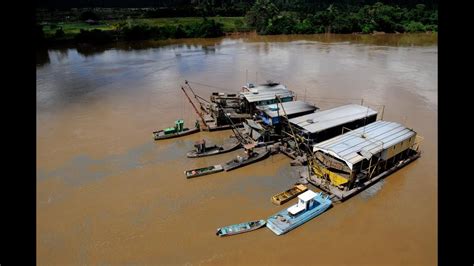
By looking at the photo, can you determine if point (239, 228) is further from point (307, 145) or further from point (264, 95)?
point (264, 95)

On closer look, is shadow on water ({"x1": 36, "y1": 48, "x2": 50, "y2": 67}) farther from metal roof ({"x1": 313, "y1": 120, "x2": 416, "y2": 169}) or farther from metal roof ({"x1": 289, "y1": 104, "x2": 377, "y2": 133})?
metal roof ({"x1": 313, "y1": 120, "x2": 416, "y2": 169})

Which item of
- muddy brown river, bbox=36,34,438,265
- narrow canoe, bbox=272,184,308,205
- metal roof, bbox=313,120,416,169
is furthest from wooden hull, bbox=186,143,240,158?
metal roof, bbox=313,120,416,169

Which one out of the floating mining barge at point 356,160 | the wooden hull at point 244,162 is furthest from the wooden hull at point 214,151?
the floating mining barge at point 356,160

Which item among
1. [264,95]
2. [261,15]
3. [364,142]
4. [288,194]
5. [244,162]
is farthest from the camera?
[261,15]

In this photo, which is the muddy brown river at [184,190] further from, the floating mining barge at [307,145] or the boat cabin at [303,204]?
the boat cabin at [303,204]

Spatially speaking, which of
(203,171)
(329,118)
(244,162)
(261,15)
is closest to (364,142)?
(329,118)

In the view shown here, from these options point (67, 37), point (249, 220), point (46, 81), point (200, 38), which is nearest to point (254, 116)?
point (249, 220)
